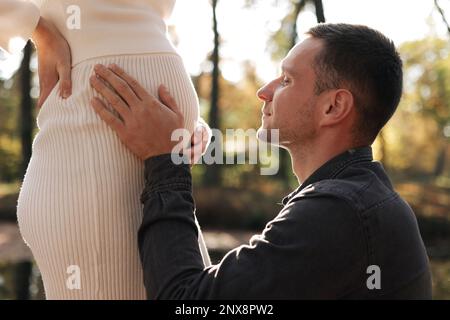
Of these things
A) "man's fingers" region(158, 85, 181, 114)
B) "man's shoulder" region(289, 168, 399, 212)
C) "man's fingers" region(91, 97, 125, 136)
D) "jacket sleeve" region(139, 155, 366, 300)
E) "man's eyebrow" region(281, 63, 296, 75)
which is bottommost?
"jacket sleeve" region(139, 155, 366, 300)

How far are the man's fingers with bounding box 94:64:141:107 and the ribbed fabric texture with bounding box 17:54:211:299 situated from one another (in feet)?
0.19

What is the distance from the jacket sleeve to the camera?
146 centimetres

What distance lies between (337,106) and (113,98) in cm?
69

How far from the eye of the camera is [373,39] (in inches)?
72.2

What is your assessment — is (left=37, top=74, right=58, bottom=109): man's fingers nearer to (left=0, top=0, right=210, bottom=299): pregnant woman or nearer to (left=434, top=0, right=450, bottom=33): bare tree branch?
(left=0, top=0, right=210, bottom=299): pregnant woman

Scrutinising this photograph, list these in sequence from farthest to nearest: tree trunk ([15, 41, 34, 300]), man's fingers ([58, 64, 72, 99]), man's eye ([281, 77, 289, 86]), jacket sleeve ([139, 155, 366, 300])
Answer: tree trunk ([15, 41, 34, 300]) → man's eye ([281, 77, 289, 86]) → man's fingers ([58, 64, 72, 99]) → jacket sleeve ([139, 155, 366, 300])

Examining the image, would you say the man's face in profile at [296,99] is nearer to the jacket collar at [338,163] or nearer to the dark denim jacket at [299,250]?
the jacket collar at [338,163]

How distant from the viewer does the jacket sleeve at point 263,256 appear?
146 cm

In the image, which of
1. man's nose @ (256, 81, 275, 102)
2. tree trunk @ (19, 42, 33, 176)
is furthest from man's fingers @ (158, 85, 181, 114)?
tree trunk @ (19, 42, 33, 176)

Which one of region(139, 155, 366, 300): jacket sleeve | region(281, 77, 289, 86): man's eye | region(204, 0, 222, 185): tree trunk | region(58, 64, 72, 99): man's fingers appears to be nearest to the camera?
region(139, 155, 366, 300): jacket sleeve

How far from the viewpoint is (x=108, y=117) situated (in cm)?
163

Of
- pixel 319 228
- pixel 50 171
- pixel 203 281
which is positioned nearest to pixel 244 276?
pixel 203 281

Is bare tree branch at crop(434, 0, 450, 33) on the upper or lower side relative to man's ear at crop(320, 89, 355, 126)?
upper
